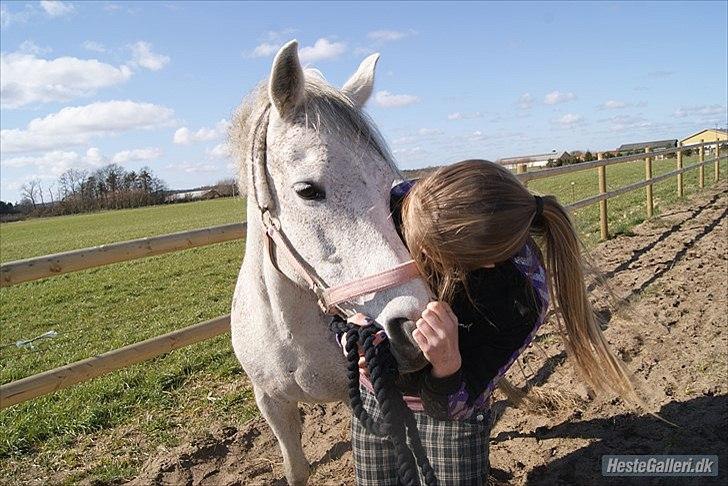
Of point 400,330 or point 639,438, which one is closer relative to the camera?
point 400,330

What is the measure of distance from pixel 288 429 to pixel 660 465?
179cm

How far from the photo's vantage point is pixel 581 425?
10.00ft

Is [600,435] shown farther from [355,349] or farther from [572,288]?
[355,349]

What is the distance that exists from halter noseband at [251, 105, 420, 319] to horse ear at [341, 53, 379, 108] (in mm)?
387

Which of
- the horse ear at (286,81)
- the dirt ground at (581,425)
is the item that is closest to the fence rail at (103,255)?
the dirt ground at (581,425)

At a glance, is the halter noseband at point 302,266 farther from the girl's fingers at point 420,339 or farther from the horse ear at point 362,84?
the horse ear at point 362,84

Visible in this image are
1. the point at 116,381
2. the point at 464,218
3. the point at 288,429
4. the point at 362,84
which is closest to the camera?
the point at 464,218

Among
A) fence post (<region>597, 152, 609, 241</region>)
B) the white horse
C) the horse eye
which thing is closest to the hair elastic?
the white horse

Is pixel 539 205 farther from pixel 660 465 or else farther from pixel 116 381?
pixel 116 381

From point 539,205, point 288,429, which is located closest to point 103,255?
point 288,429

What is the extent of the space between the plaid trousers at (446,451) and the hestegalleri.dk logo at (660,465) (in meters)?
0.97

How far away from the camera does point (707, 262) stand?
6.00 metres

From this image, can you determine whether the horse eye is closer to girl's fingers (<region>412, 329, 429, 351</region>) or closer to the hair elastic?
girl's fingers (<region>412, 329, 429, 351</region>)

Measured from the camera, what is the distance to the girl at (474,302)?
158cm
